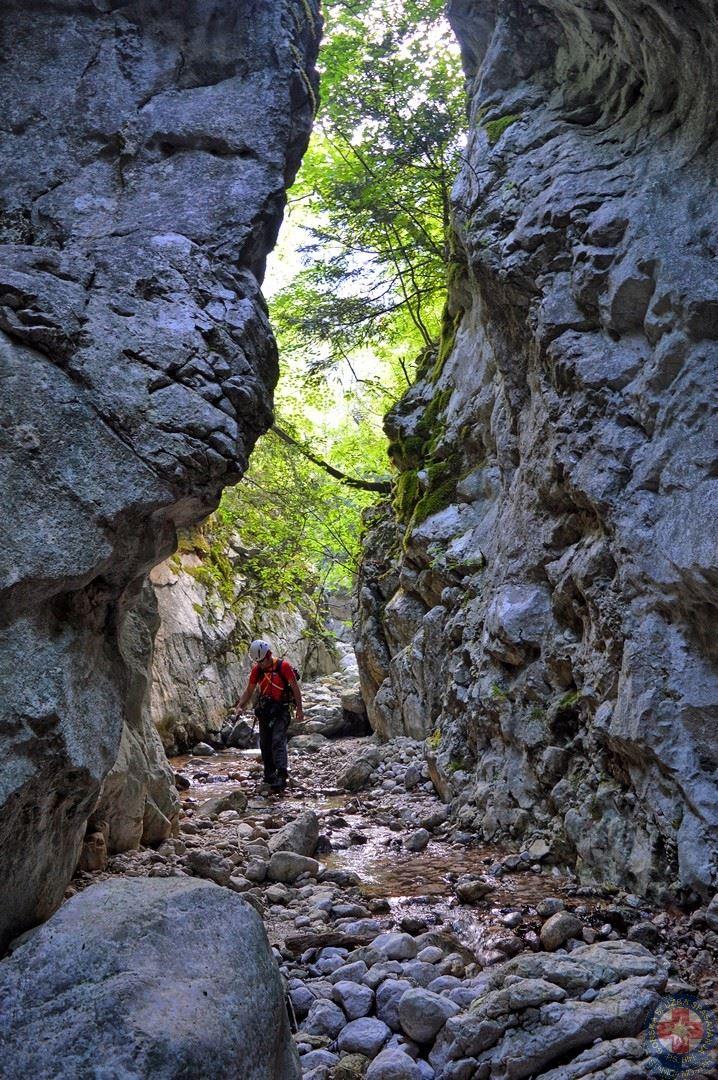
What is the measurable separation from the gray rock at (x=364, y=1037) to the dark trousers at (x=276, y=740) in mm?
6464

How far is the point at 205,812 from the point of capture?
28.5 feet

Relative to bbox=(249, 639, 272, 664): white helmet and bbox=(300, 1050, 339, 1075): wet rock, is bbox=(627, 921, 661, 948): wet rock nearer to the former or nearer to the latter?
bbox=(300, 1050, 339, 1075): wet rock

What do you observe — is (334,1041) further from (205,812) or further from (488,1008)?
(205,812)

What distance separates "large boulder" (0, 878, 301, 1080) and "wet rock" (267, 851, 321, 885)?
10.0 ft

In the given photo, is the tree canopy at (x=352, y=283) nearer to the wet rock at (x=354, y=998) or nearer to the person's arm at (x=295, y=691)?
the person's arm at (x=295, y=691)

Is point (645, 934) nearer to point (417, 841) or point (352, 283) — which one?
point (417, 841)

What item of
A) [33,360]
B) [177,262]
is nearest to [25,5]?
[177,262]

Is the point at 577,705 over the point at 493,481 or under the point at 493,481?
under

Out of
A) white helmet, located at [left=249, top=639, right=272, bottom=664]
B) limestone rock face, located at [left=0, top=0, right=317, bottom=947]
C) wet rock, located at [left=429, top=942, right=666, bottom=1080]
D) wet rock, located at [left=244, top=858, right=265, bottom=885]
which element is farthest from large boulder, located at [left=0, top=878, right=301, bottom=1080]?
white helmet, located at [left=249, top=639, right=272, bottom=664]

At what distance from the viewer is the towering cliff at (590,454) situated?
5.05 meters

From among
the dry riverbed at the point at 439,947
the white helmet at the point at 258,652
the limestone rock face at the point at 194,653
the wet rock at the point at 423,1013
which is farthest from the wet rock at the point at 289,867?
the limestone rock face at the point at 194,653

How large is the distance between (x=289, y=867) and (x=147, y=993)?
3.72m

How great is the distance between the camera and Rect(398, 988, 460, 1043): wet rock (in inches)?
144

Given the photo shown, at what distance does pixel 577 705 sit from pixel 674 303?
10.8 feet
